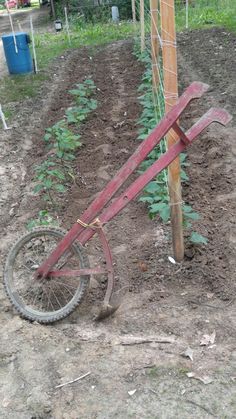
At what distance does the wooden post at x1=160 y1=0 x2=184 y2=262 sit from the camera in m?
3.41

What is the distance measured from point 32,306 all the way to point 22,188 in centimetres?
229

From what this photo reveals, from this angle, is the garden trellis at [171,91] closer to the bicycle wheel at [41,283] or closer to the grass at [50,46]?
the bicycle wheel at [41,283]

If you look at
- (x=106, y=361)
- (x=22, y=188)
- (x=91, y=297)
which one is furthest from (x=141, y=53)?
(x=106, y=361)

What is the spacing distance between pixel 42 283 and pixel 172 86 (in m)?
1.70

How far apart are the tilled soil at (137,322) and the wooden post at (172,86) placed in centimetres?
38

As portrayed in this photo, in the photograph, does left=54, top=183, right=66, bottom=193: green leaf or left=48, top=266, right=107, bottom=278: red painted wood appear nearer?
left=48, top=266, right=107, bottom=278: red painted wood

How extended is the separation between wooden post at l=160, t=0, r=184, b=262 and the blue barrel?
8316 millimetres

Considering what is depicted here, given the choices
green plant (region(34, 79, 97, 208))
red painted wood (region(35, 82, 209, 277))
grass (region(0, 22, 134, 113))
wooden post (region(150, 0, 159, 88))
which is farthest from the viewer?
grass (region(0, 22, 134, 113))

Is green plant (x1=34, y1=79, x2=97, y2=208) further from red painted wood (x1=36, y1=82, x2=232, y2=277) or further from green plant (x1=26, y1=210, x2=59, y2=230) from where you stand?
red painted wood (x1=36, y1=82, x2=232, y2=277)

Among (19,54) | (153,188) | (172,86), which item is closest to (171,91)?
(172,86)

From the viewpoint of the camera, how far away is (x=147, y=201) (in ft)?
16.3

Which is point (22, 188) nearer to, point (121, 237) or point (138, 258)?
point (121, 237)

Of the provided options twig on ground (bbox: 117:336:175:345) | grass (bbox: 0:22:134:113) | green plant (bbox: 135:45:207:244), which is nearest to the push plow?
twig on ground (bbox: 117:336:175:345)

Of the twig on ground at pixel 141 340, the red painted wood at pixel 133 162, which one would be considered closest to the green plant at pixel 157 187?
the red painted wood at pixel 133 162
